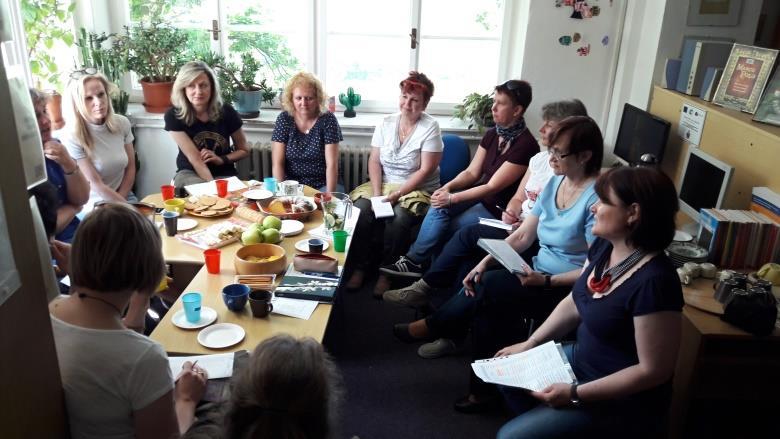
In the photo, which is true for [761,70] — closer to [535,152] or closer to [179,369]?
[535,152]

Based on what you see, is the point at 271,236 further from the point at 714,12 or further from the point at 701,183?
the point at 714,12

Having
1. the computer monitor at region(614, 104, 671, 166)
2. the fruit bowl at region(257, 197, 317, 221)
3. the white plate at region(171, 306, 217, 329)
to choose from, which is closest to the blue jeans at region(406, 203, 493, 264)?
the fruit bowl at region(257, 197, 317, 221)

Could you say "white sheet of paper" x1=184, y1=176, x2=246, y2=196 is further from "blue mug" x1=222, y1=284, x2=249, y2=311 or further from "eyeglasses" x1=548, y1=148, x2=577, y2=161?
"eyeglasses" x1=548, y1=148, x2=577, y2=161

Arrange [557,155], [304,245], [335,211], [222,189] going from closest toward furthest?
[557,155] < [304,245] < [335,211] < [222,189]

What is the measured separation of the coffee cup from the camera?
1.88m

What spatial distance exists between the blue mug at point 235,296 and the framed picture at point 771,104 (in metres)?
2.33

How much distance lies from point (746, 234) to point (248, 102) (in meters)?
3.08

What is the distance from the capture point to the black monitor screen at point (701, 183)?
2720mm

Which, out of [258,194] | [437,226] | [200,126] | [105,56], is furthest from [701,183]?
[105,56]

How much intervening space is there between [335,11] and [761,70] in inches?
105

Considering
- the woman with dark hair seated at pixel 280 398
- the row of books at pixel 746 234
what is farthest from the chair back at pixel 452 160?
the woman with dark hair seated at pixel 280 398

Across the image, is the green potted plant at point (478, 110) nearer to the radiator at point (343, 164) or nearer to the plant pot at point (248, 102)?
the radiator at point (343, 164)

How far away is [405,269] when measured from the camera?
3.39m

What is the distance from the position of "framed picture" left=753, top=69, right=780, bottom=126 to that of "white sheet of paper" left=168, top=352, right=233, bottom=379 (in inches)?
96.6
